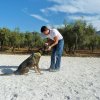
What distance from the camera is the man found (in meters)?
12.5

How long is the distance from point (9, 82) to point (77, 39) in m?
44.9

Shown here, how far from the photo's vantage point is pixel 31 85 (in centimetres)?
984

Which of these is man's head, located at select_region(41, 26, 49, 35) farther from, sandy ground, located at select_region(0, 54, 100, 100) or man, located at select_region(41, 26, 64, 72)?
sandy ground, located at select_region(0, 54, 100, 100)

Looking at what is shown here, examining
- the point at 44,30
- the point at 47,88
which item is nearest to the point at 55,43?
the point at 44,30

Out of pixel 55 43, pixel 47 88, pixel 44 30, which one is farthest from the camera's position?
pixel 55 43

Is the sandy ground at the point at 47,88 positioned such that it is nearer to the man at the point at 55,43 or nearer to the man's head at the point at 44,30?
the man at the point at 55,43

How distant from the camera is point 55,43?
12.6 meters

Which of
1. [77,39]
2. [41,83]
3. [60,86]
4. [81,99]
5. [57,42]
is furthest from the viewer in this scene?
[77,39]

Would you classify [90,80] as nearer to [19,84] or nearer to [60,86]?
[60,86]

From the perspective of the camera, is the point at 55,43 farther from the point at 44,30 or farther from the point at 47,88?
the point at 47,88

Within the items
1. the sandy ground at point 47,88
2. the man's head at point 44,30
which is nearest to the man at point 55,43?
the man's head at point 44,30

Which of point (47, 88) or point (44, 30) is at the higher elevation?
point (44, 30)

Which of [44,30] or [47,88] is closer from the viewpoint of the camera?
[47,88]

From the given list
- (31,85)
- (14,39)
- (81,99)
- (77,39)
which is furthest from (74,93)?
(14,39)
